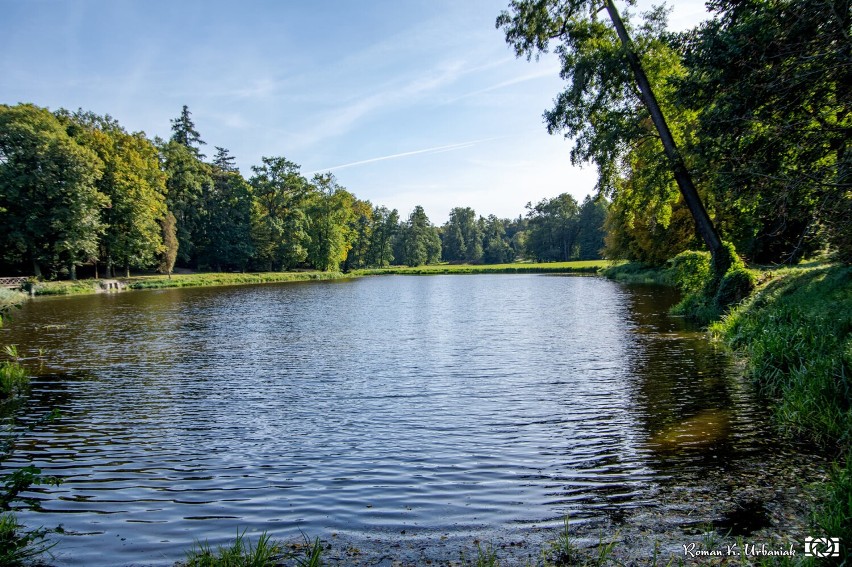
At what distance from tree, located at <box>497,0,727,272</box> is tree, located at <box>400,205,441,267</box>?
349 feet

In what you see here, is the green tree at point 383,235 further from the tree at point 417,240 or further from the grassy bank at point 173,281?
the grassy bank at point 173,281

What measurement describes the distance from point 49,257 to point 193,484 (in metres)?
56.7

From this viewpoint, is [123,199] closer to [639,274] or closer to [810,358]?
[639,274]

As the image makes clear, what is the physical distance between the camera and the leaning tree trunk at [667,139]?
67.5 feet

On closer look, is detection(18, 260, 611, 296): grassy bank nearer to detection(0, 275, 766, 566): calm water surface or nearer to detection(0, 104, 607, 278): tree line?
detection(0, 104, 607, 278): tree line

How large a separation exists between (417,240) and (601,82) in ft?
356

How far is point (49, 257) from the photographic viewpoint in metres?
52.1

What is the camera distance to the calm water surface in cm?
611

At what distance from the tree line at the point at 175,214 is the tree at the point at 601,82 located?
21.5 feet

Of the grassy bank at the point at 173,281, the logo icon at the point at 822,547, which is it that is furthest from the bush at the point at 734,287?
the grassy bank at the point at 173,281

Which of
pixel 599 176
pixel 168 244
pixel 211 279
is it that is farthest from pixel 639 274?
pixel 168 244

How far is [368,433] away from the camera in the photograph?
933cm

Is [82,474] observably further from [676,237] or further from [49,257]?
[49,257]

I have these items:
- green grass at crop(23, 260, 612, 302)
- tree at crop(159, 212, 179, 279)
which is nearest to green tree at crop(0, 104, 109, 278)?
green grass at crop(23, 260, 612, 302)
